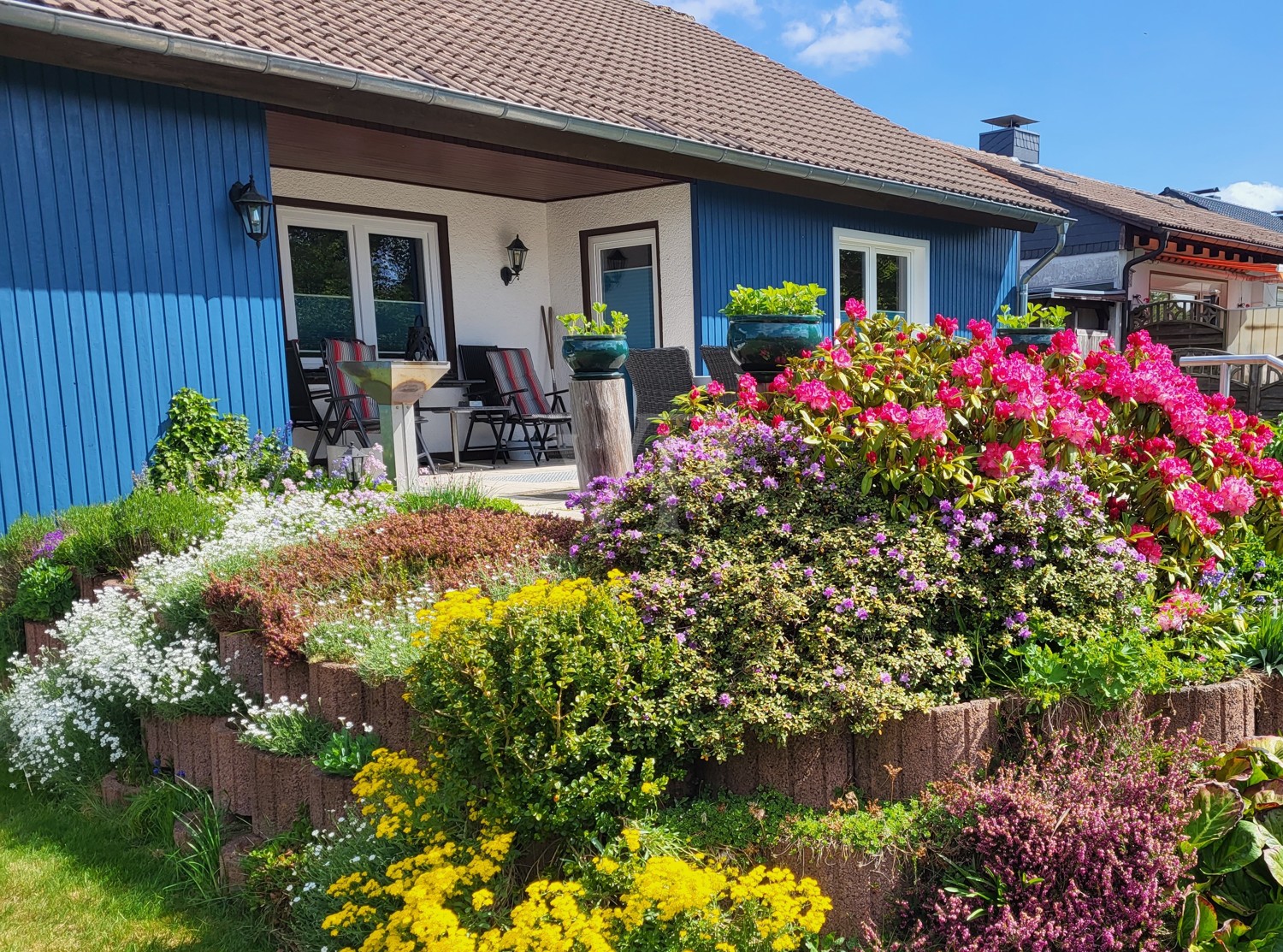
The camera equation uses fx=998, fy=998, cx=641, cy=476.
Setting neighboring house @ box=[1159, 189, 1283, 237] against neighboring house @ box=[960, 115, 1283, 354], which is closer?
neighboring house @ box=[960, 115, 1283, 354]

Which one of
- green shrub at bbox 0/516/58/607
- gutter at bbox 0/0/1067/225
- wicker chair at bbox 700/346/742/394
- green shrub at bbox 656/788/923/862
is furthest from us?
wicker chair at bbox 700/346/742/394

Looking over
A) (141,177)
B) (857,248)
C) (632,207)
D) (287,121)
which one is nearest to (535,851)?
(141,177)

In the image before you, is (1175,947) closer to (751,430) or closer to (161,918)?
(751,430)

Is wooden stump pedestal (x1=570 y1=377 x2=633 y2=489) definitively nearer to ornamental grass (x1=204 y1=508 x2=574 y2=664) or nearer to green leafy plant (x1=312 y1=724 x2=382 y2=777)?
ornamental grass (x1=204 y1=508 x2=574 y2=664)

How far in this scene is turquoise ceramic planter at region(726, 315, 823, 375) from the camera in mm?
Result: 4441

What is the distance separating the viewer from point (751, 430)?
3.08 m

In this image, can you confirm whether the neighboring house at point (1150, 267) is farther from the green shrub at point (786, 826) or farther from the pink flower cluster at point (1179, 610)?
the green shrub at point (786, 826)

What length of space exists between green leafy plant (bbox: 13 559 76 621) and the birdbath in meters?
1.56

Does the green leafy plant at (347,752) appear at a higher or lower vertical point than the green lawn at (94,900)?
higher

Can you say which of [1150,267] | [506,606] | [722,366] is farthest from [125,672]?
[1150,267]

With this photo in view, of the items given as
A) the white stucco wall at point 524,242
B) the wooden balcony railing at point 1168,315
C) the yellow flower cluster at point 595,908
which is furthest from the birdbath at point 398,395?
the wooden balcony railing at point 1168,315

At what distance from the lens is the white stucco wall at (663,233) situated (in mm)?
8414

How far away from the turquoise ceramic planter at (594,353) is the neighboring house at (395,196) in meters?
2.55

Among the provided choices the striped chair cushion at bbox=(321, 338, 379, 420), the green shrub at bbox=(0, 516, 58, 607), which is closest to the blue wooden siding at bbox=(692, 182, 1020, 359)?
the striped chair cushion at bbox=(321, 338, 379, 420)
